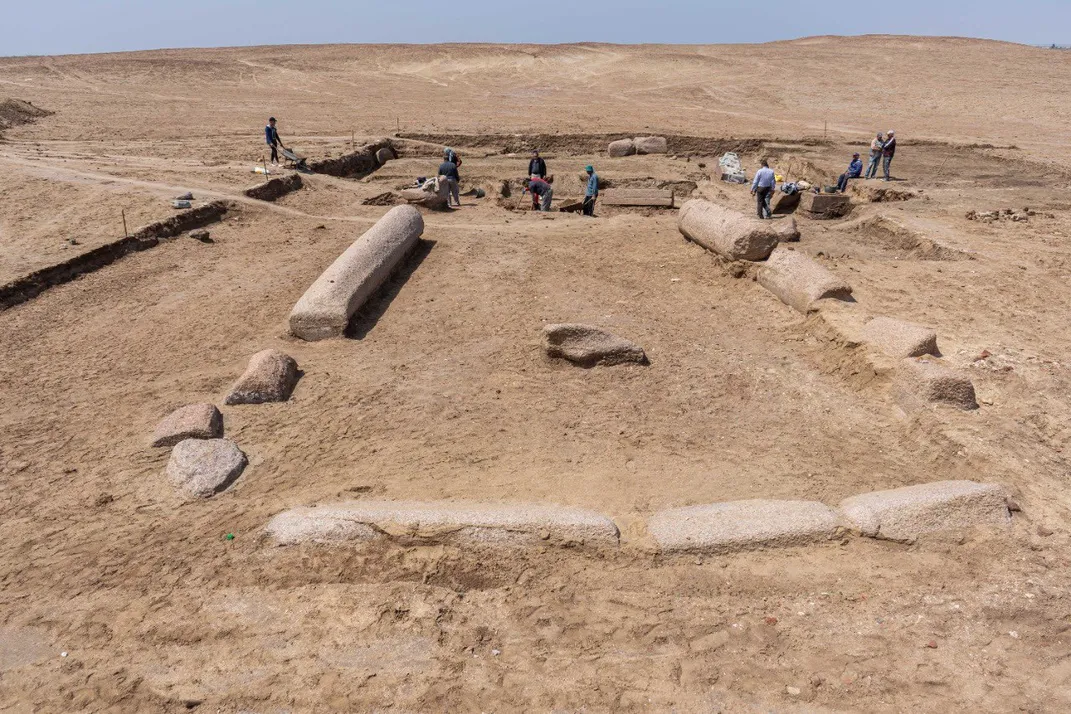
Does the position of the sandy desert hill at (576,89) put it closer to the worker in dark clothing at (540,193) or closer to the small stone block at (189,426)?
the worker in dark clothing at (540,193)

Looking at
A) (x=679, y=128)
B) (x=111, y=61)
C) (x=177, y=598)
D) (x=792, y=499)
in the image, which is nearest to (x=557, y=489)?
(x=792, y=499)

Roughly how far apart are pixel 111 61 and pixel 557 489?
50246 mm

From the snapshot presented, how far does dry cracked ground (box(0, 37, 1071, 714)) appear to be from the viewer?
3674 mm

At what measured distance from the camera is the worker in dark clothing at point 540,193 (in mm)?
13906

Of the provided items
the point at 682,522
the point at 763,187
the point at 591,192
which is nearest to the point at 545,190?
the point at 591,192

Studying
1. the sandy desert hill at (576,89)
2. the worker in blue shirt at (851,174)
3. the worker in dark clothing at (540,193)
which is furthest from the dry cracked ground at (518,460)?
the sandy desert hill at (576,89)

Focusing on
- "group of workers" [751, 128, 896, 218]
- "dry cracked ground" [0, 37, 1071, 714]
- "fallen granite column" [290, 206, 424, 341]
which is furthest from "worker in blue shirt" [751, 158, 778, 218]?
"fallen granite column" [290, 206, 424, 341]

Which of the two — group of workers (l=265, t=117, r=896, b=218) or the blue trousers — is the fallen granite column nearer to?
group of workers (l=265, t=117, r=896, b=218)

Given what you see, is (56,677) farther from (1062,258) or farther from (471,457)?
(1062,258)

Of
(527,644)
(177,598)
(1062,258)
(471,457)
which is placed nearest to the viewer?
(527,644)

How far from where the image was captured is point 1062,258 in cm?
973

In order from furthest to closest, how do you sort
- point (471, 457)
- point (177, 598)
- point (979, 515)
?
point (471, 457) → point (979, 515) → point (177, 598)

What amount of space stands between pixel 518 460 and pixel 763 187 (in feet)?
31.9

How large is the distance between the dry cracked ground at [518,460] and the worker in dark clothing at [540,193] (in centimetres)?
97
